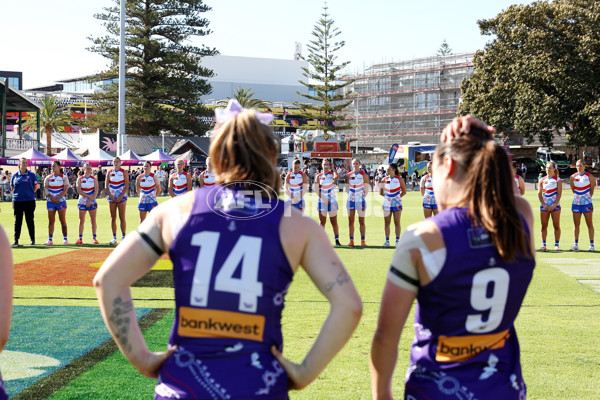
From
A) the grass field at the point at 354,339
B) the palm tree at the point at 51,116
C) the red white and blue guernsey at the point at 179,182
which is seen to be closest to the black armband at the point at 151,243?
the grass field at the point at 354,339

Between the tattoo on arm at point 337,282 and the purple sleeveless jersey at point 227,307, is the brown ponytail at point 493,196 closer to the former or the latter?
the tattoo on arm at point 337,282

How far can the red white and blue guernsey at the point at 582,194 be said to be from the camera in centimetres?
1320

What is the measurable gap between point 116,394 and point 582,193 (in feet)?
38.2

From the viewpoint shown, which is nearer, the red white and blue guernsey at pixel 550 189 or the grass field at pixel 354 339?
the grass field at pixel 354 339

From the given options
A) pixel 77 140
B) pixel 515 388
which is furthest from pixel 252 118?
pixel 77 140

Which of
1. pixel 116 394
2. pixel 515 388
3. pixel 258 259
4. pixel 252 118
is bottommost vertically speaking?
pixel 116 394

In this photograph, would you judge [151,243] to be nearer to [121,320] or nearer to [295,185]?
[121,320]

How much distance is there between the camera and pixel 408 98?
77938 millimetres

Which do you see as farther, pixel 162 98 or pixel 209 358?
pixel 162 98

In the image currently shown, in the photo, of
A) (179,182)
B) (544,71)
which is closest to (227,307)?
(179,182)

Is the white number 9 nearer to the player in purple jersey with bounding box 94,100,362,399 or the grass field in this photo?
the player in purple jersey with bounding box 94,100,362,399

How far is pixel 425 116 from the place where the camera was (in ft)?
249

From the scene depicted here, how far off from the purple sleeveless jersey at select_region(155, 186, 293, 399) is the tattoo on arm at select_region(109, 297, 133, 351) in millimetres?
204

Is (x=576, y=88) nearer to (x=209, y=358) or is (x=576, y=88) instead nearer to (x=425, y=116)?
(x=425, y=116)
